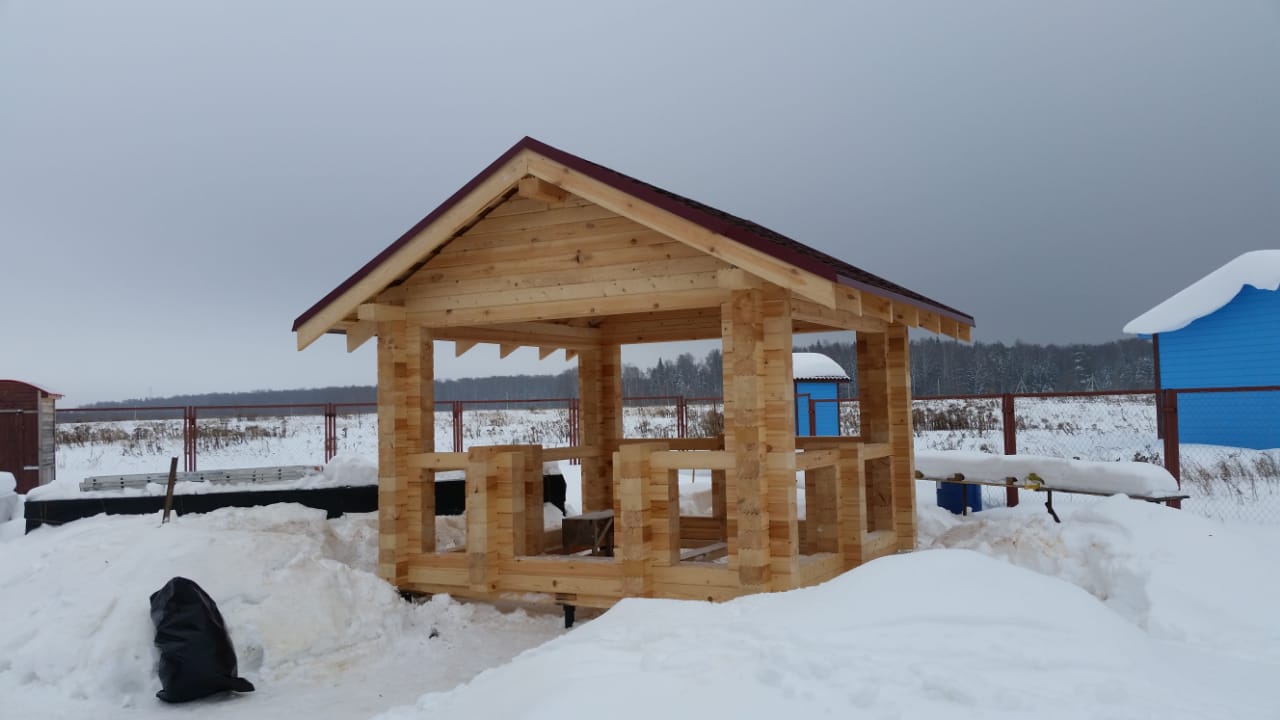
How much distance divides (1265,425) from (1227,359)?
5.93 feet

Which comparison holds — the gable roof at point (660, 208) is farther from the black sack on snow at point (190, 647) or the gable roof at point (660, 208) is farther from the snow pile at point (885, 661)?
the black sack on snow at point (190, 647)

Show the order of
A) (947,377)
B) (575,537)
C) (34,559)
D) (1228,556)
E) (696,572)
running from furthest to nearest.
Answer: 1. (947,377)
2. (575,537)
3. (34,559)
4. (1228,556)
5. (696,572)

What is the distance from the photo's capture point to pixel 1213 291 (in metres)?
19.2

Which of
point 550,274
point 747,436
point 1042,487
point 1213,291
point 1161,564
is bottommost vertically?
point 1161,564

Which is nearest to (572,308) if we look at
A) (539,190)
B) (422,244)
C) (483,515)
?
(539,190)

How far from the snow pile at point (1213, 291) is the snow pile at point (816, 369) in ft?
23.5

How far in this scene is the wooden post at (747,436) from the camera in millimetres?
6934

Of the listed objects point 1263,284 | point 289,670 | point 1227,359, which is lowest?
point 289,670

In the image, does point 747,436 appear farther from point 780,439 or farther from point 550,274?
point 550,274

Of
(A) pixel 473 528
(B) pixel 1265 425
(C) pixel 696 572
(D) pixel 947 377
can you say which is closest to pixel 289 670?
(A) pixel 473 528

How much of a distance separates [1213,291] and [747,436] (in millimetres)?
17124

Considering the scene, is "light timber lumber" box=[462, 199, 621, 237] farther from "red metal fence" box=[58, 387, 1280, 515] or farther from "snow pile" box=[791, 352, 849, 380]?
"snow pile" box=[791, 352, 849, 380]

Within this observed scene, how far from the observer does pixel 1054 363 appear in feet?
214

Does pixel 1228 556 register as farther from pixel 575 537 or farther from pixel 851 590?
pixel 575 537
